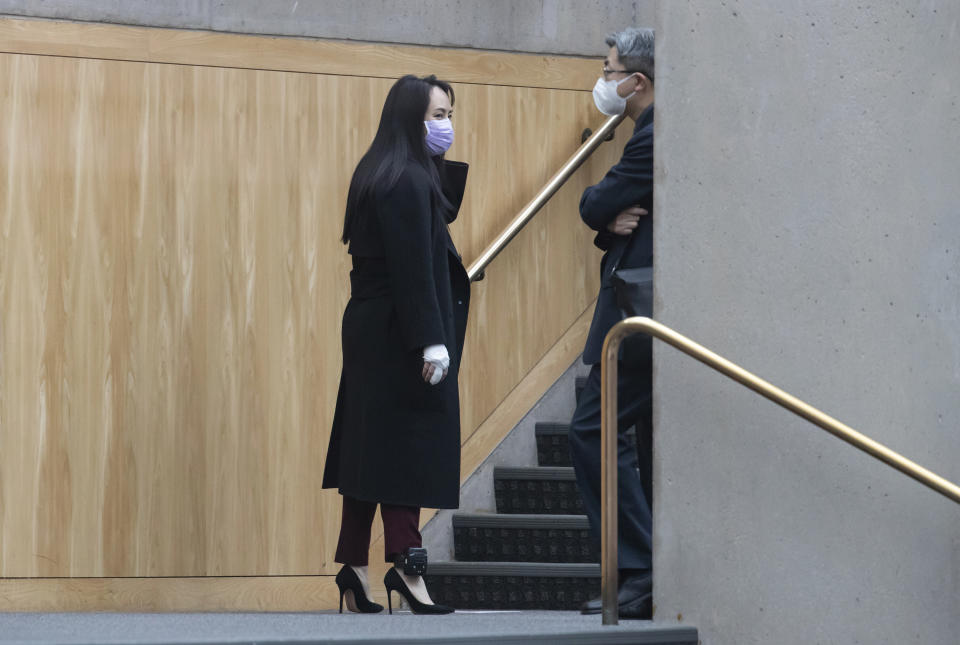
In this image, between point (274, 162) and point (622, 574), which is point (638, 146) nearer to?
point (622, 574)

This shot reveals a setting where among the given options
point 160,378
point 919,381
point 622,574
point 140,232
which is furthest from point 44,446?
point 919,381

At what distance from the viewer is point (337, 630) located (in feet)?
10.7

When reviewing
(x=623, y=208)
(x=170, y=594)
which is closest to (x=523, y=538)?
(x=170, y=594)

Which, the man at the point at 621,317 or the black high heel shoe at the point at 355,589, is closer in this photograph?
the man at the point at 621,317

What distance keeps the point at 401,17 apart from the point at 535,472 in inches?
71.5

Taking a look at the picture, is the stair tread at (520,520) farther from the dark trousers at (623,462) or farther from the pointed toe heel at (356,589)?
the dark trousers at (623,462)

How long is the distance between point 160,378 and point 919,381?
281 cm

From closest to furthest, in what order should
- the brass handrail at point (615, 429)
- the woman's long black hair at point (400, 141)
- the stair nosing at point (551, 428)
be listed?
1. the brass handrail at point (615, 429)
2. the woman's long black hair at point (400, 141)
3. the stair nosing at point (551, 428)

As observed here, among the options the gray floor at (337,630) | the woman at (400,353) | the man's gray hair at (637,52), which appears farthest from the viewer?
the woman at (400,353)

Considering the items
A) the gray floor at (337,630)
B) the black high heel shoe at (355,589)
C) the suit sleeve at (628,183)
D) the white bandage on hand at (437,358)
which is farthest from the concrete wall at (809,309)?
the black high heel shoe at (355,589)

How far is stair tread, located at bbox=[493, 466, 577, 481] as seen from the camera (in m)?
5.52

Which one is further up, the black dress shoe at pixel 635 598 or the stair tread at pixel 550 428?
the stair tread at pixel 550 428

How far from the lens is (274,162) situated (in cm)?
557

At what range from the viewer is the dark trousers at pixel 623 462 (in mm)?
3791
